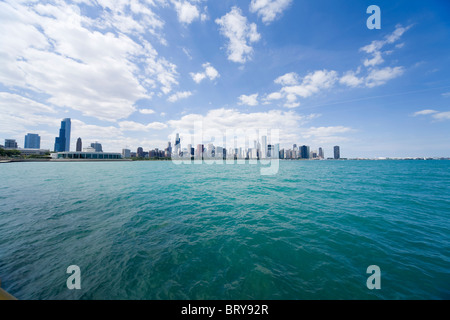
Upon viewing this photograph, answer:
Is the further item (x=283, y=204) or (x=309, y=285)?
(x=283, y=204)

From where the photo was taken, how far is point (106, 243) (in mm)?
8227

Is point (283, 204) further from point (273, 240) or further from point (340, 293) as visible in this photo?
point (340, 293)

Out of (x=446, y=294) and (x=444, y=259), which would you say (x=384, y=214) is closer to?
(x=444, y=259)

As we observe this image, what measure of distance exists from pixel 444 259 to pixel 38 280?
17.9 meters

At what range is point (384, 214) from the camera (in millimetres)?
13047

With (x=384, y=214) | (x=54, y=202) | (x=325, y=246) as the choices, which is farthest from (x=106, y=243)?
(x=384, y=214)

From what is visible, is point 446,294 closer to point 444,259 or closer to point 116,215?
point 444,259

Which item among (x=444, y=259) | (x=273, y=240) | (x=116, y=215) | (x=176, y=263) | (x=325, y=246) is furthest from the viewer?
(x=116, y=215)

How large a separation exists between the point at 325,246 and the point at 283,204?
A: 24.4ft
